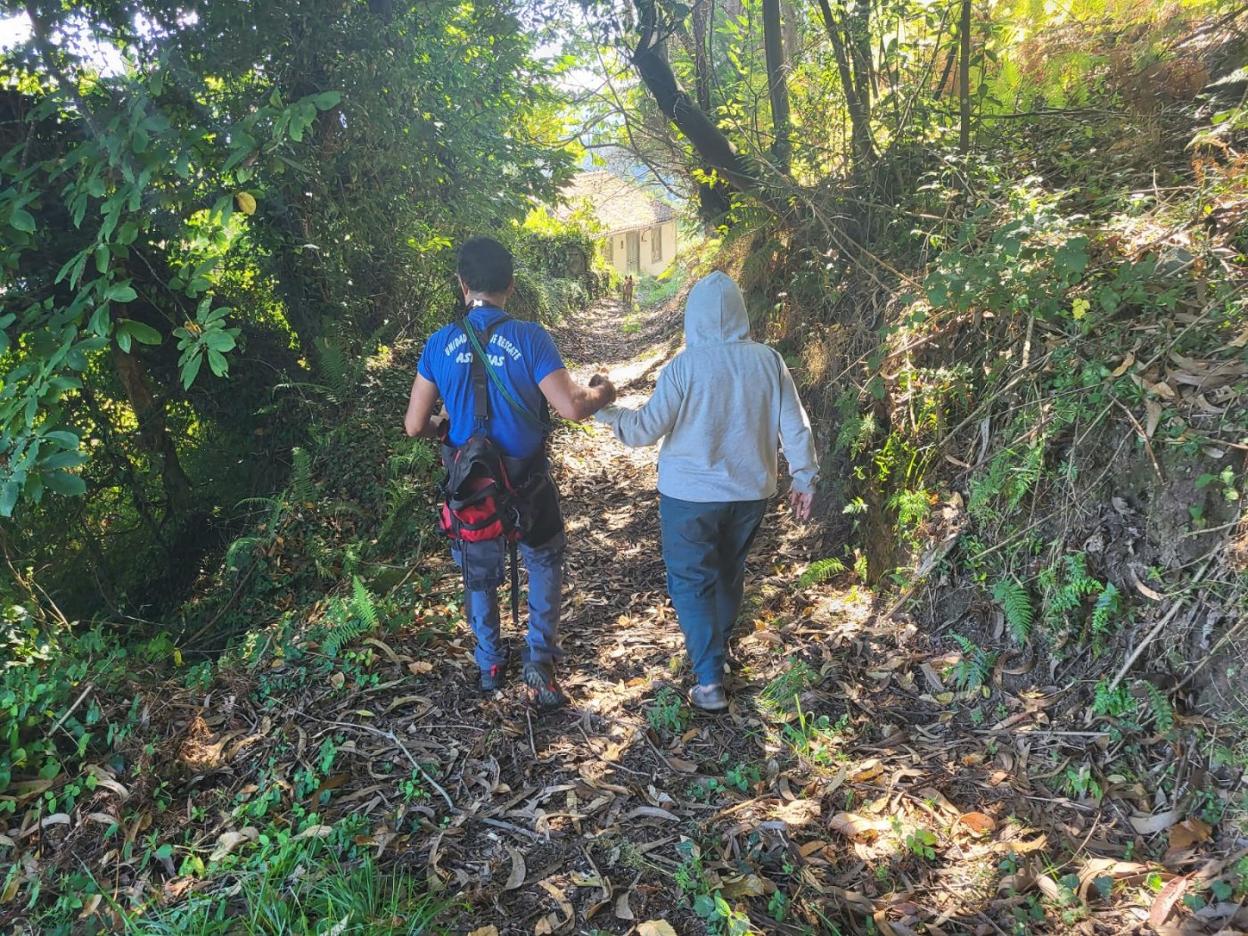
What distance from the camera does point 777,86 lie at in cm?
704

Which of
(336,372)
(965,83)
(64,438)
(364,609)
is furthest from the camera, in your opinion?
(336,372)

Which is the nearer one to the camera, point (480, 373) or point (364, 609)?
point (480, 373)

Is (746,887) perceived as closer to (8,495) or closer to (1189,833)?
(1189,833)

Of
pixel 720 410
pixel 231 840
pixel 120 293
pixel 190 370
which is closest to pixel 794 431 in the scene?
pixel 720 410

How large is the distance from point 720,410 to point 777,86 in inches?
202

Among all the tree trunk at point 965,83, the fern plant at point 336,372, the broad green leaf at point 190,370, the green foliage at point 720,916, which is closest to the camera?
the green foliage at point 720,916

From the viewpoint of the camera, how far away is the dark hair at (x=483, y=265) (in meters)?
3.33

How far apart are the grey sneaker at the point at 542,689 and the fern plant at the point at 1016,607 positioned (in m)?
2.22

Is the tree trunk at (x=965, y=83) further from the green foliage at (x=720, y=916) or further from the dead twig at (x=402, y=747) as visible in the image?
the dead twig at (x=402, y=747)

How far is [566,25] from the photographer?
24.7 feet

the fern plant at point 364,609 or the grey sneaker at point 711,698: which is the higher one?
the fern plant at point 364,609

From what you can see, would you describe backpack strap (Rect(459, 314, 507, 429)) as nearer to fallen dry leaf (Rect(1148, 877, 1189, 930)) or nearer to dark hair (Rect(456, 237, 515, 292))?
dark hair (Rect(456, 237, 515, 292))

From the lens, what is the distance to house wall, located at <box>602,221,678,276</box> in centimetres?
3728

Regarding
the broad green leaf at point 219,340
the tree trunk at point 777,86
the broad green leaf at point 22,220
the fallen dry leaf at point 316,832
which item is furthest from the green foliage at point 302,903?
the tree trunk at point 777,86
